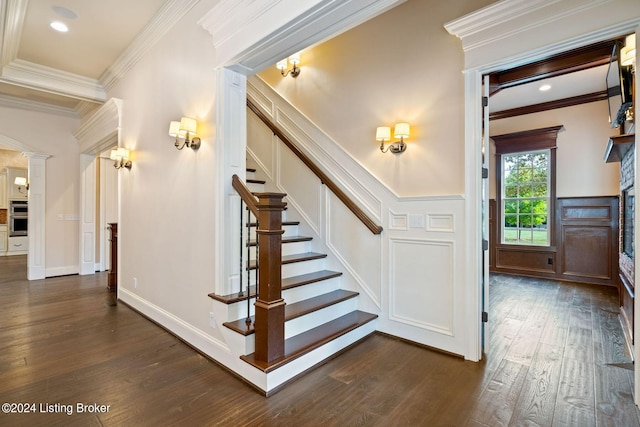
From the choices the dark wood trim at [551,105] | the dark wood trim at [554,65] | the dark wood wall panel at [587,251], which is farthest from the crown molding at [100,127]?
the dark wood wall panel at [587,251]

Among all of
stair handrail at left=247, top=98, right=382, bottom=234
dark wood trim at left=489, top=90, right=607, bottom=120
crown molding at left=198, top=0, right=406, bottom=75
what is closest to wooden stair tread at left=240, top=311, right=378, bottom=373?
stair handrail at left=247, top=98, right=382, bottom=234

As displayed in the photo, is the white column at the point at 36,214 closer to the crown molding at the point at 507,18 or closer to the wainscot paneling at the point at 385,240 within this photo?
the wainscot paneling at the point at 385,240

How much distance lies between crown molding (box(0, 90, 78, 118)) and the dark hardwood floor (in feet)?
13.3

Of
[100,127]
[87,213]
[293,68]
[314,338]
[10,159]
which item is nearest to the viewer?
[314,338]

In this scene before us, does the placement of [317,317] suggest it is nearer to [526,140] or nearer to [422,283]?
[422,283]

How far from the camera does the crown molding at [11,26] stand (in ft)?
9.68

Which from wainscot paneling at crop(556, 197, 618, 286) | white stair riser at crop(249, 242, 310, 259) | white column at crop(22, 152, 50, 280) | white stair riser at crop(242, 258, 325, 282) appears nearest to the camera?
white stair riser at crop(242, 258, 325, 282)

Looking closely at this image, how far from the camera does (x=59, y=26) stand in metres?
3.34

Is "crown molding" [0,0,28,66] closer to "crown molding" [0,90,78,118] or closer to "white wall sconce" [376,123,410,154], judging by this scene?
"crown molding" [0,90,78,118]

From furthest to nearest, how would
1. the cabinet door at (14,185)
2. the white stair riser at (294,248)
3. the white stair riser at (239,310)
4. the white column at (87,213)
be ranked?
the cabinet door at (14,185), the white column at (87,213), the white stair riser at (294,248), the white stair riser at (239,310)

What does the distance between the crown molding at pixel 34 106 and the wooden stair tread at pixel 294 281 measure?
579 centimetres

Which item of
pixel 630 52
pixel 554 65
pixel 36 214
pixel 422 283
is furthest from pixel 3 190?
pixel 630 52

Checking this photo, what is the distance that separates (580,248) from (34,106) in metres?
9.94

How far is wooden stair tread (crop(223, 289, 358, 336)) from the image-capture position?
2.31 meters
